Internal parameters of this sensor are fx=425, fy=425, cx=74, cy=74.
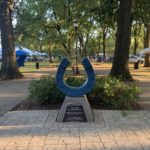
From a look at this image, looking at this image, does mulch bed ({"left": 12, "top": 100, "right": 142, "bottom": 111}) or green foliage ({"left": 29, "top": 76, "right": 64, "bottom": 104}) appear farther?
green foliage ({"left": 29, "top": 76, "right": 64, "bottom": 104})

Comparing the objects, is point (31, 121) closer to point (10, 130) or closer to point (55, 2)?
point (10, 130)

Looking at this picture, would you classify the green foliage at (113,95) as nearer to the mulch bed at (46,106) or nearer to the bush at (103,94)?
the bush at (103,94)

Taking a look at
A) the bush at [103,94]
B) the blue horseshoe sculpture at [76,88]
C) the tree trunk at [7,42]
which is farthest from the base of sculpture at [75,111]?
the tree trunk at [7,42]

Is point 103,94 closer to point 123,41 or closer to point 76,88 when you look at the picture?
point 76,88

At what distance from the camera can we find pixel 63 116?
9.62 meters

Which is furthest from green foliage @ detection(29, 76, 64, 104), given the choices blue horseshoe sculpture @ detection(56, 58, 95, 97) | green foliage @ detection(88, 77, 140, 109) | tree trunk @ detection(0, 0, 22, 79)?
tree trunk @ detection(0, 0, 22, 79)

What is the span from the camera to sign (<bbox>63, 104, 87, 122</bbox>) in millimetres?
9656

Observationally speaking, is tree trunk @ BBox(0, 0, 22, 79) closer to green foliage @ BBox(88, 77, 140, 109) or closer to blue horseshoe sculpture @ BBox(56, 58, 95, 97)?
green foliage @ BBox(88, 77, 140, 109)

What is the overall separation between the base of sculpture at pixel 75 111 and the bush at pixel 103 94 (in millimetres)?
2086

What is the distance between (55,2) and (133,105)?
21.8m

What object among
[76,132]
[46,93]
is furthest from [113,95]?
[76,132]

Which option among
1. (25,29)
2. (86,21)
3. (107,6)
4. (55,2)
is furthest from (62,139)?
(25,29)

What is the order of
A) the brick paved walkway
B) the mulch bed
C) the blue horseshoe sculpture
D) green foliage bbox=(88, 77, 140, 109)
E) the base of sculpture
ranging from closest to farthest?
the brick paved walkway < the base of sculpture < the blue horseshoe sculpture < green foliage bbox=(88, 77, 140, 109) < the mulch bed

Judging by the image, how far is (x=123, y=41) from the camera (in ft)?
77.9
